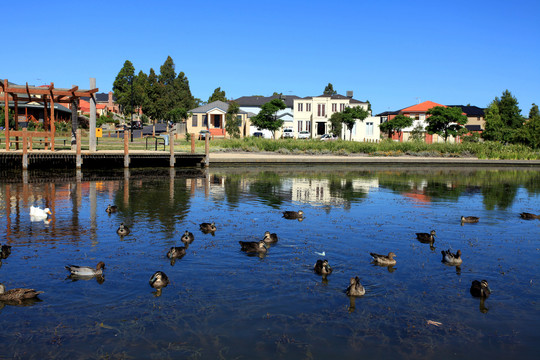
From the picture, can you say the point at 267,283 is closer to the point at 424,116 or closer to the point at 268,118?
the point at 268,118

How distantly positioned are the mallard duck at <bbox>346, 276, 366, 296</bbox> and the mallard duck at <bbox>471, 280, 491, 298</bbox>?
2470mm

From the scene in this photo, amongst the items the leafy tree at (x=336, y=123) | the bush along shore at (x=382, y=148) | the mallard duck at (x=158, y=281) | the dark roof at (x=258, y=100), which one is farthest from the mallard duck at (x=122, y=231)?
the dark roof at (x=258, y=100)

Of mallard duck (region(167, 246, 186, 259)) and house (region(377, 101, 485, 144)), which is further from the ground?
house (region(377, 101, 485, 144))

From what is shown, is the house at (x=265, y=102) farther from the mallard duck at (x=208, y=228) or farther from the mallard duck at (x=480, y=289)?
the mallard duck at (x=480, y=289)

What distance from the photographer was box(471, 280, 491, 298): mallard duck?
10977mm

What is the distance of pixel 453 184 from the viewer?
112 feet

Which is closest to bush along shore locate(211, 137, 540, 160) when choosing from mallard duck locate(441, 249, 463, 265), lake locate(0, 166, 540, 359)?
lake locate(0, 166, 540, 359)

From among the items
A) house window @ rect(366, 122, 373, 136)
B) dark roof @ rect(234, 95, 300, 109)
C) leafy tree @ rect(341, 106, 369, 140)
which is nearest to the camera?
leafy tree @ rect(341, 106, 369, 140)

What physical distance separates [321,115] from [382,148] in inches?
1120

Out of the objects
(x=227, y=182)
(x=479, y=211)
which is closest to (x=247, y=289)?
(x=479, y=211)

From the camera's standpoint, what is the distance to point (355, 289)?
429 inches

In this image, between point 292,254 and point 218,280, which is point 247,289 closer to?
point 218,280

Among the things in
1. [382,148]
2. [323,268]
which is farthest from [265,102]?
[323,268]

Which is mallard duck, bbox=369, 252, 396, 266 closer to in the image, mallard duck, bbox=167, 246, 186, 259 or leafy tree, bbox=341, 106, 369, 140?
mallard duck, bbox=167, 246, 186, 259
